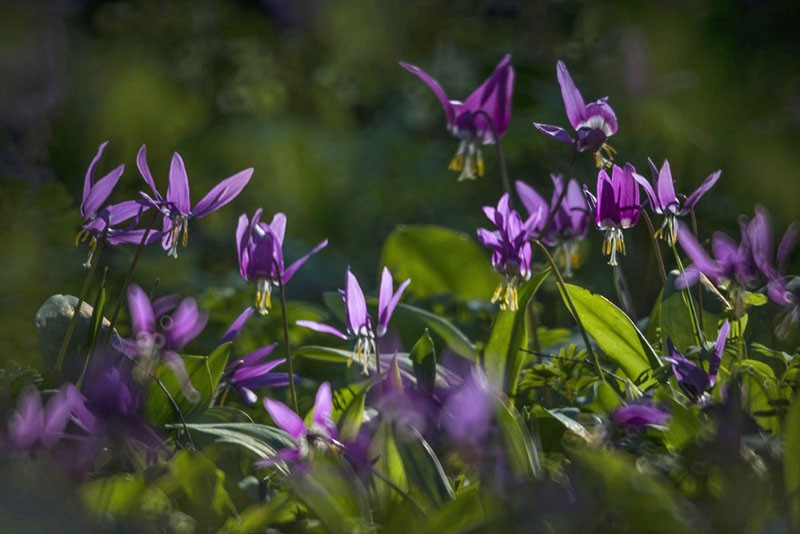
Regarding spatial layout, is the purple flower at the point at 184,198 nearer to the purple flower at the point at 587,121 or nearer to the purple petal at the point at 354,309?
the purple petal at the point at 354,309

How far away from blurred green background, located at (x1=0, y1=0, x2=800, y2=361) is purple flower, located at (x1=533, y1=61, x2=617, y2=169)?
111 cm

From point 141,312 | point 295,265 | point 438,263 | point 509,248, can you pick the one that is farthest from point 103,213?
point 438,263

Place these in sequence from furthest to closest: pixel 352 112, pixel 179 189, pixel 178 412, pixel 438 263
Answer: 1. pixel 352 112
2. pixel 438 263
3. pixel 179 189
4. pixel 178 412

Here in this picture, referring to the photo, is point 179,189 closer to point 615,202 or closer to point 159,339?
point 159,339

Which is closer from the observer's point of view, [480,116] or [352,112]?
[480,116]

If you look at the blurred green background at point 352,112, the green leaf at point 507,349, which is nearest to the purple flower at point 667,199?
the green leaf at point 507,349

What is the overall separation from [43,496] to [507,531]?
0.37 meters

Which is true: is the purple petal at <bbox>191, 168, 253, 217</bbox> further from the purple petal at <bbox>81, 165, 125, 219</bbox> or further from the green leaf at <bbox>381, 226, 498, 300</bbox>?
the green leaf at <bbox>381, 226, 498, 300</bbox>

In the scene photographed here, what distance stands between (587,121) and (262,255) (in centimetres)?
44

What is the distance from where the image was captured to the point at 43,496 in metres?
0.80

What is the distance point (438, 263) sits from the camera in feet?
7.02

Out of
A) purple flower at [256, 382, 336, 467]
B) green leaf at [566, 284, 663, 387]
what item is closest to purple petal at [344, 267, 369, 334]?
purple flower at [256, 382, 336, 467]

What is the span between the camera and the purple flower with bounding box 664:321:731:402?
108 centimetres

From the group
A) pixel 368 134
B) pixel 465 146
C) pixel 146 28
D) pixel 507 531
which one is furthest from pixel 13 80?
pixel 507 531
